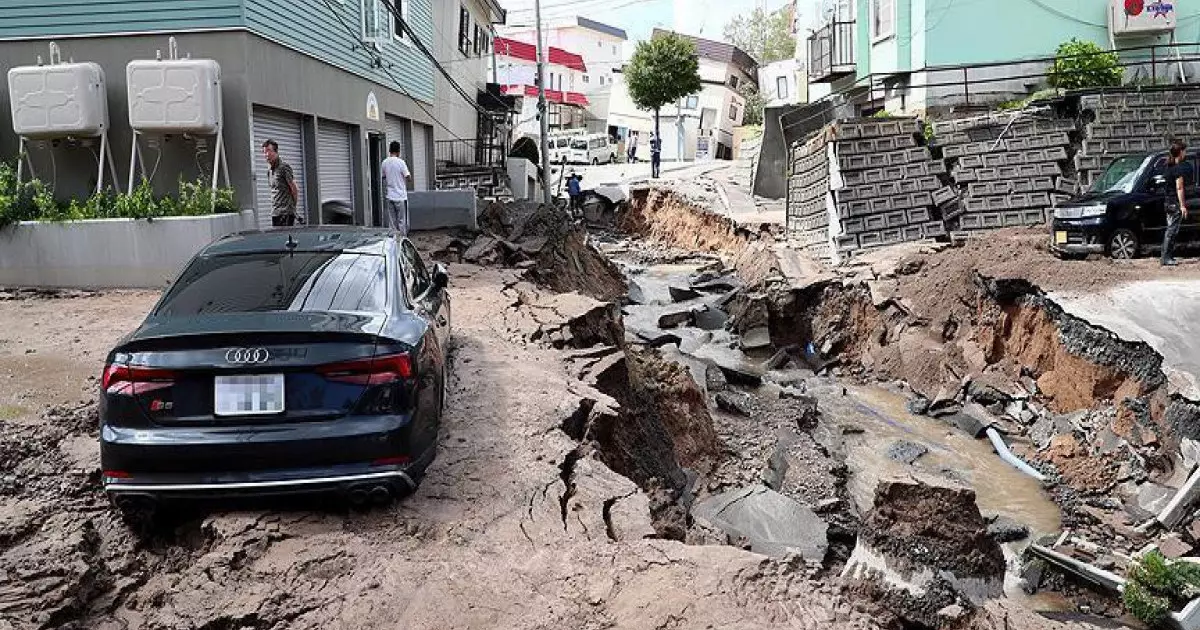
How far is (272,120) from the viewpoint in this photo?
13492 millimetres

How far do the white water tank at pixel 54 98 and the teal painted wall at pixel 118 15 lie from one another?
2.56 feet

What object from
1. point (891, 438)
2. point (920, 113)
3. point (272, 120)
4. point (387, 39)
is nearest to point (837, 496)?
point (891, 438)

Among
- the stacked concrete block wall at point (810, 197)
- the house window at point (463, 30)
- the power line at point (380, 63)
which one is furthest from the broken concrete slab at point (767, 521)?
the house window at point (463, 30)

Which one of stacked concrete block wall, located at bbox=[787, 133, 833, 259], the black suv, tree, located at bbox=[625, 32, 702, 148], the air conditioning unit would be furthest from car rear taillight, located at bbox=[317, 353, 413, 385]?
tree, located at bbox=[625, 32, 702, 148]

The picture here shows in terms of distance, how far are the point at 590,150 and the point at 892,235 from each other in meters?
34.3

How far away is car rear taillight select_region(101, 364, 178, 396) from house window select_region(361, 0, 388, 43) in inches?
535

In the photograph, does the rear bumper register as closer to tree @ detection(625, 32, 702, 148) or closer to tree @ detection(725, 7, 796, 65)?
tree @ detection(625, 32, 702, 148)

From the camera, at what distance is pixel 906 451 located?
11.4m

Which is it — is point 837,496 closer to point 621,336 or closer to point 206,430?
point 621,336

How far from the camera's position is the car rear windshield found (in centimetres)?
516

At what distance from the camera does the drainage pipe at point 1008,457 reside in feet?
34.9

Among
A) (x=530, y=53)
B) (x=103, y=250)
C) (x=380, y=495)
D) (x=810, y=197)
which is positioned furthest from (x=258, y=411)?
(x=530, y=53)

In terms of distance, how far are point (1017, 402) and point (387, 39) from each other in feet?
41.8

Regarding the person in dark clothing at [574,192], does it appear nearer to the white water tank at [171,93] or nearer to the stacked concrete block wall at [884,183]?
the stacked concrete block wall at [884,183]
